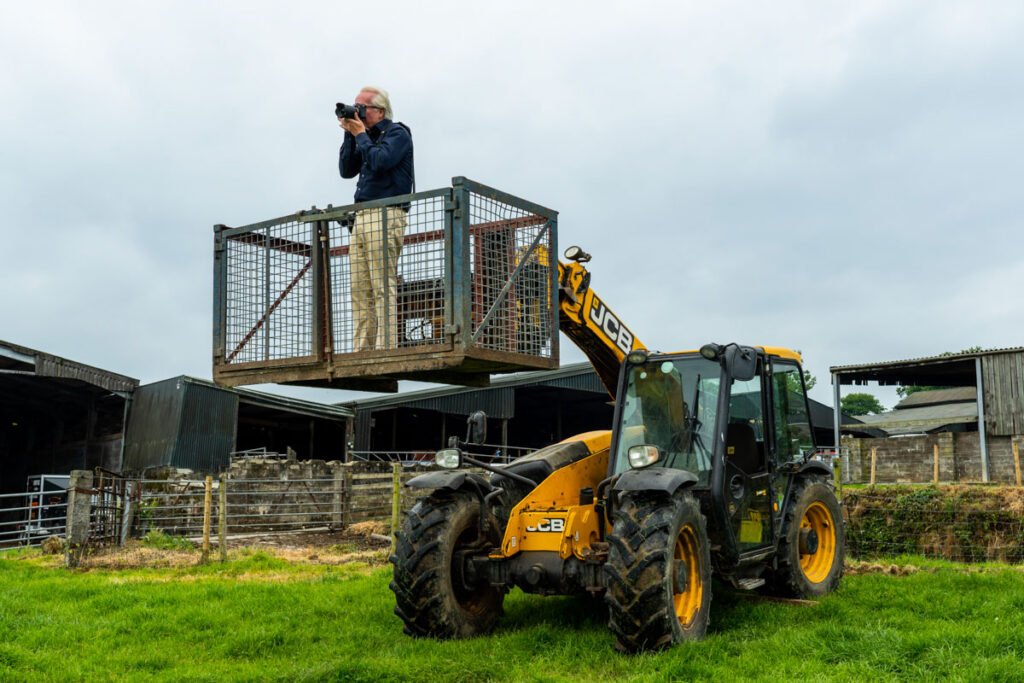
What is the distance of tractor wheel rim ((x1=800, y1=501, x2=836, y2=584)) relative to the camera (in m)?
8.88

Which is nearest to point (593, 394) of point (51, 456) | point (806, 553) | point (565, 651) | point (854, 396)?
point (51, 456)

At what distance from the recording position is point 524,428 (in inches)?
1511

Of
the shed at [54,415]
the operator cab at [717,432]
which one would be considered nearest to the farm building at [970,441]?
the operator cab at [717,432]

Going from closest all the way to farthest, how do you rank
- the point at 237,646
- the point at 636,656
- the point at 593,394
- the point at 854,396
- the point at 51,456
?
the point at 636,656 < the point at 237,646 < the point at 51,456 < the point at 593,394 < the point at 854,396

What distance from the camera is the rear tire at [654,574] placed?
618 cm

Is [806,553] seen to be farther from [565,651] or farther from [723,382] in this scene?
[565,651]

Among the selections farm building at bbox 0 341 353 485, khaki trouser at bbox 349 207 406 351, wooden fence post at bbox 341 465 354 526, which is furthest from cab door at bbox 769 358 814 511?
farm building at bbox 0 341 353 485

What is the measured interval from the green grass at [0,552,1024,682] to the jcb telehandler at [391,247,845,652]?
333 mm

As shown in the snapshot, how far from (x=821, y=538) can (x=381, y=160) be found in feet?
18.6

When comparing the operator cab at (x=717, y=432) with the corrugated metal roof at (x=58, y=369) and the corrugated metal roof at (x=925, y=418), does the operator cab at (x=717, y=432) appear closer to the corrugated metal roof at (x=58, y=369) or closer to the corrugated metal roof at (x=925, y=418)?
the corrugated metal roof at (x=58, y=369)

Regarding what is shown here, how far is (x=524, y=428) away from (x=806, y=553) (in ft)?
98.3

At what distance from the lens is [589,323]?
24.6 ft

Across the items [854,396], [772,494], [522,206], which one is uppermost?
[854,396]

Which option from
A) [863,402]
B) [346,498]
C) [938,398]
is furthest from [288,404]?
[863,402]
